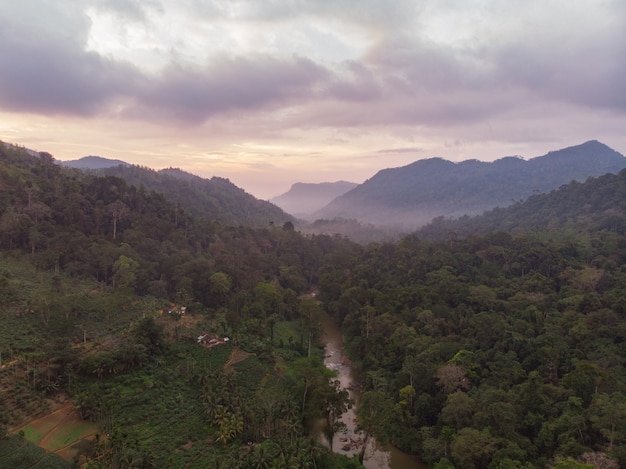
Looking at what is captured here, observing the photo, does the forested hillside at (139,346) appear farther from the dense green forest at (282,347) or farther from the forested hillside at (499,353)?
the forested hillside at (499,353)

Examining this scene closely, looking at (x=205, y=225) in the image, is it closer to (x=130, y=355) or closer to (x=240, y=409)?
(x=130, y=355)

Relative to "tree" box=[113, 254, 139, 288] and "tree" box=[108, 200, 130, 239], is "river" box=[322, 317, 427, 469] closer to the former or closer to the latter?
"tree" box=[113, 254, 139, 288]

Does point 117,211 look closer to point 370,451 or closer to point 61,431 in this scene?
point 61,431

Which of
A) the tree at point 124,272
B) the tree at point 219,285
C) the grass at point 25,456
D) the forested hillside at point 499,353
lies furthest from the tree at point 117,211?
the grass at point 25,456

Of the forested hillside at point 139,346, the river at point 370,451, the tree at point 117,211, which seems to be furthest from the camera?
the tree at point 117,211

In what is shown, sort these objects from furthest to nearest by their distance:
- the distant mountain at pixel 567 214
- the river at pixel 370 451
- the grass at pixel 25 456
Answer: the distant mountain at pixel 567 214 → the river at pixel 370 451 → the grass at pixel 25 456

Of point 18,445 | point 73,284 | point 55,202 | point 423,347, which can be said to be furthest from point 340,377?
point 55,202
